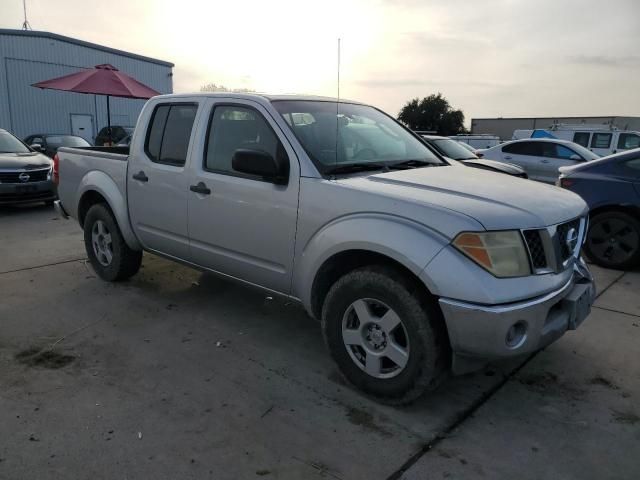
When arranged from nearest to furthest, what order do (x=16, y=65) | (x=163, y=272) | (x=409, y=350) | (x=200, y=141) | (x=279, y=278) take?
(x=409, y=350)
(x=279, y=278)
(x=200, y=141)
(x=163, y=272)
(x=16, y=65)

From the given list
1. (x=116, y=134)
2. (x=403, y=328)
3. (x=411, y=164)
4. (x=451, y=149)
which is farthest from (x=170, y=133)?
(x=116, y=134)

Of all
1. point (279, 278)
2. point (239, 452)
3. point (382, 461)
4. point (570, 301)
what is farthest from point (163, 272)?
point (570, 301)

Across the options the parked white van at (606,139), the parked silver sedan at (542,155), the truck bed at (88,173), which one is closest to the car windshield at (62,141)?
the truck bed at (88,173)

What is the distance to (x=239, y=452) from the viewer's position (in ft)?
8.48

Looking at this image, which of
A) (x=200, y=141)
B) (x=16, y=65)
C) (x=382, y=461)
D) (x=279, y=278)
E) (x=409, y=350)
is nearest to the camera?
(x=382, y=461)

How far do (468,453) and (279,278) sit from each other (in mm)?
1607

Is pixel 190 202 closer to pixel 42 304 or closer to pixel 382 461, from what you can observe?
pixel 42 304

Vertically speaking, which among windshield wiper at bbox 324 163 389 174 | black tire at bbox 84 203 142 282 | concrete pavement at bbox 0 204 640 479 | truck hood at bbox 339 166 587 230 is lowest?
concrete pavement at bbox 0 204 640 479

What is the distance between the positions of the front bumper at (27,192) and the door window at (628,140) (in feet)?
61.4

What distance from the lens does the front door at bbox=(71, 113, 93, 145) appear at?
24.3 m

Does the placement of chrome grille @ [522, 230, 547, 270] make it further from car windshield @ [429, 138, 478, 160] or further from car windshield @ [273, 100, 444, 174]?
car windshield @ [429, 138, 478, 160]

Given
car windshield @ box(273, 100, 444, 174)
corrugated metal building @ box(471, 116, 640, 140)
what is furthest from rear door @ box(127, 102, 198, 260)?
corrugated metal building @ box(471, 116, 640, 140)

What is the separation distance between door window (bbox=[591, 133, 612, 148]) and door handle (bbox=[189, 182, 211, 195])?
19070 mm

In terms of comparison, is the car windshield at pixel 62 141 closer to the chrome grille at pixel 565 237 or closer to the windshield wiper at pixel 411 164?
the windshield wiper at pixel 411 164
